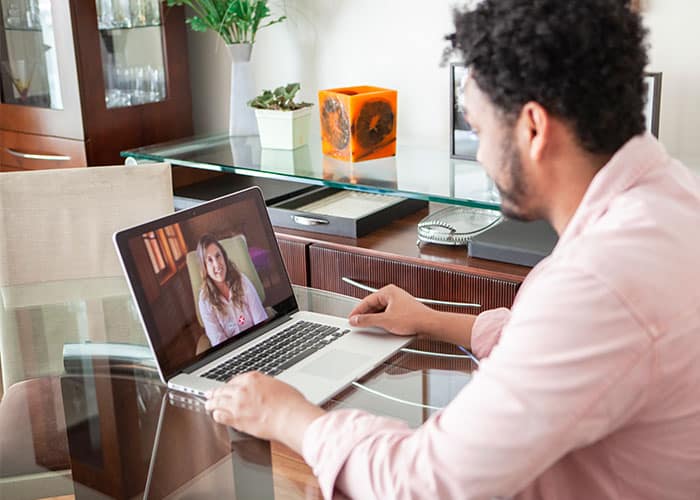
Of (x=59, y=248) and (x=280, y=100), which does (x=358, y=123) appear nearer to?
(x=280, y=100)

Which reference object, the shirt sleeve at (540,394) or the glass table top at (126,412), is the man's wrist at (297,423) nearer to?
the glass table top at (126,412)

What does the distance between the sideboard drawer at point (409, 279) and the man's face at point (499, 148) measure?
924 mm

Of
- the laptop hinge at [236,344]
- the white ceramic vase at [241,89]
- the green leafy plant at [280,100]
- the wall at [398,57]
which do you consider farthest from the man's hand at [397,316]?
the white ceramic vase at [241,89]

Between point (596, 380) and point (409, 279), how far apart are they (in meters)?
1.27

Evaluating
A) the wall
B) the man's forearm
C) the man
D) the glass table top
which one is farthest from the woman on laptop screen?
the wall

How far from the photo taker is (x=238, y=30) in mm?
2771

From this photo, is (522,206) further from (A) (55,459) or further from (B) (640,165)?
(A) (55,459)

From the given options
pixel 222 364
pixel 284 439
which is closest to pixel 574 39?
pixel 284 439

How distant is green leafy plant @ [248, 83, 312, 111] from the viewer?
8.45 ft

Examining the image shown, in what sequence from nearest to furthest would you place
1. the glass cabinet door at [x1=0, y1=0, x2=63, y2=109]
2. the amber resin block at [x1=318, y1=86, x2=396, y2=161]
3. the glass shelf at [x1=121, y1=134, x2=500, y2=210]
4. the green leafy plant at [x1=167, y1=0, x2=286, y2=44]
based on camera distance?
the glass shelf at [x1=121, y1=134, x2=500, y2=210]
the amber resin block at [x1=318, y1=86, x2=396, y2=161]
the green leafy plant at [x1=167, y1=0, x2=286, y2=44]
the glass cabinet door at [x1=0, y1=0, x2=63, y2=109]

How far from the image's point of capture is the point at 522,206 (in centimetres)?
107

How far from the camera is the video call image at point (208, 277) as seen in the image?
54.6 inches

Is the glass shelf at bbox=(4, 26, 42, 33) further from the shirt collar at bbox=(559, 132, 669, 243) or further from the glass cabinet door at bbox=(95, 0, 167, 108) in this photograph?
the shirt collar at bbox=(559, 132, 669, 243)

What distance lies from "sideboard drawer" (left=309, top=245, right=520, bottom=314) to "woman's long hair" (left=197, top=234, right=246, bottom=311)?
27.1 inches
